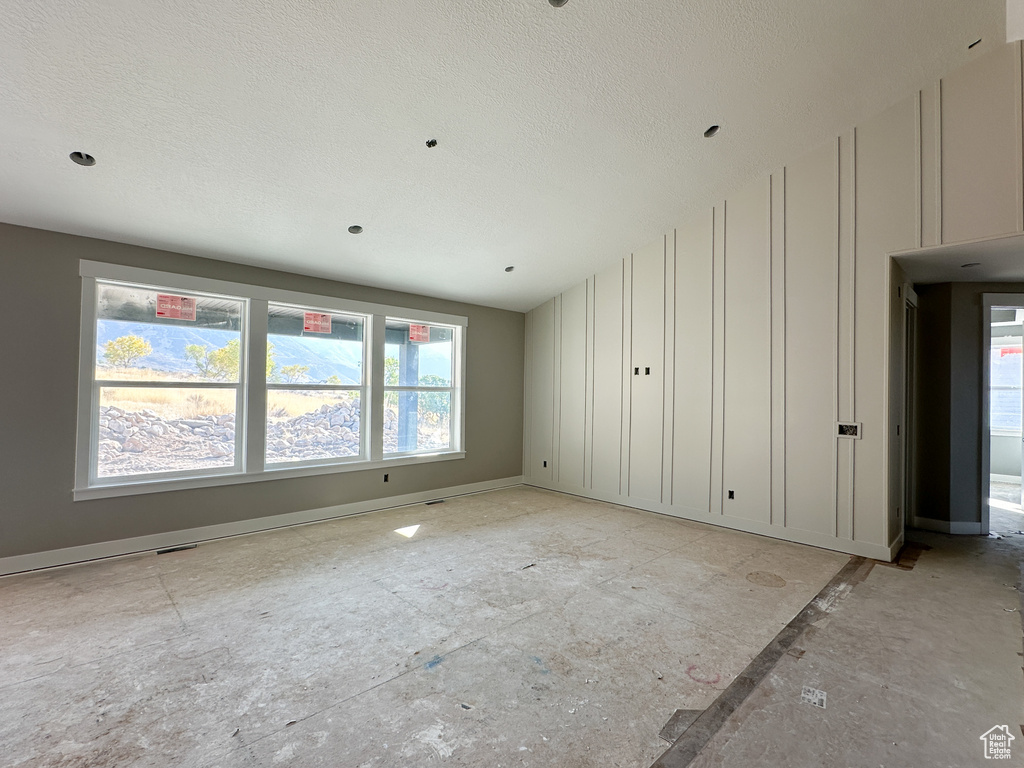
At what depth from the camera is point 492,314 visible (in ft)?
22.6

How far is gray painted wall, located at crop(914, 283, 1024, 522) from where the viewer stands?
15.2ft

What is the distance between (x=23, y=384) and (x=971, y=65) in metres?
7.56

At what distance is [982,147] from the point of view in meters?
3.46

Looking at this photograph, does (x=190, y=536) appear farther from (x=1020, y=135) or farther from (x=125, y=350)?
(x=1020, y=135)

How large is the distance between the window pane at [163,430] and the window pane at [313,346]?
1.96 ft

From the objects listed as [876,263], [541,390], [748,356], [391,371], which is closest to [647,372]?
[748,356]

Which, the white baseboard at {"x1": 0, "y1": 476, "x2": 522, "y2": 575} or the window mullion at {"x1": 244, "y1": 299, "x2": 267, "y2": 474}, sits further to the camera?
the window mullion at {"x1": 244, "y1": 299, "x2": 267, "y2": 474}

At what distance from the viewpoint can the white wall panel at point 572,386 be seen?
6.38m

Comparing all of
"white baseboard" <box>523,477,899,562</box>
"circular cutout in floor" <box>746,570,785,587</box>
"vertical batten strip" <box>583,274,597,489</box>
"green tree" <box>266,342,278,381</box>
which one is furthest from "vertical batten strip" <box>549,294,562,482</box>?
"green tree" <box>266,342,278,381</box>

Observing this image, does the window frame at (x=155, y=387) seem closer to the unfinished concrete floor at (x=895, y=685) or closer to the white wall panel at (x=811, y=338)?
the unfinished concrete floor at (x=895, y=685)

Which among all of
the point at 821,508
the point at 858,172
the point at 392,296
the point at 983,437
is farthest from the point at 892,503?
the point at 392,296

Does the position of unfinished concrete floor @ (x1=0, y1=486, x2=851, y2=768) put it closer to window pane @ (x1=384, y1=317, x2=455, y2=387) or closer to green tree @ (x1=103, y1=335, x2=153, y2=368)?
green tree @ (x1=103, y1=335, x2=153, y2=368)

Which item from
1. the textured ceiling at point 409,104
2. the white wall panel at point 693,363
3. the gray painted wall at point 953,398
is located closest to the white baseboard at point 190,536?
the textured ceiling at point 409,104

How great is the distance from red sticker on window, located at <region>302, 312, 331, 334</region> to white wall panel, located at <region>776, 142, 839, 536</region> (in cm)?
478
